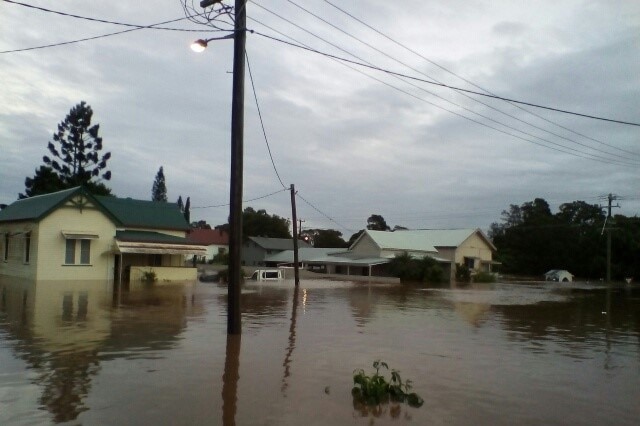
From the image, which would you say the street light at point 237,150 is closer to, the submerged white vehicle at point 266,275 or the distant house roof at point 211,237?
the submerged white vehicle at point 266,275

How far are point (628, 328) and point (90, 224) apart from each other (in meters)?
28.7

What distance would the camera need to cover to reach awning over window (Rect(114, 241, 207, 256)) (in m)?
35.1

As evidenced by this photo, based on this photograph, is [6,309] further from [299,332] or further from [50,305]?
[299,332]

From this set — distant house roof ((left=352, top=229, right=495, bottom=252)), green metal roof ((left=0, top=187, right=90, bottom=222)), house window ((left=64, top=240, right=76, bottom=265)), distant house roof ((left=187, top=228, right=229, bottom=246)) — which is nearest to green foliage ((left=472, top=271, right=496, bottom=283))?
distant house roof ((left=352, top=229, right=495, bottom=252))

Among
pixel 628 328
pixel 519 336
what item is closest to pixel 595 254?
pixel 628 328

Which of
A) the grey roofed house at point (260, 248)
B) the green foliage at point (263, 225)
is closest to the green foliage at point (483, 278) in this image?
the grey roofed house at point (260, 248)

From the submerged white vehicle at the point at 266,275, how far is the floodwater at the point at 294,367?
24658 millimetres

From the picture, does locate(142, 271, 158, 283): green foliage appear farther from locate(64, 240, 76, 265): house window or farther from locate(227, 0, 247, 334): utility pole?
locate(227, 0, 247, 334): utility pole

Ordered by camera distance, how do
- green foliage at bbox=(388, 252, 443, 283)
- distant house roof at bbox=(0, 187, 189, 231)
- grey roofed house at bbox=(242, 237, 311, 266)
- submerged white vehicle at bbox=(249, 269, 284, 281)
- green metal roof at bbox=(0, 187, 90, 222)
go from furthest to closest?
grey roofed house at bbox=(242, 237, 311, 266)
green foliage at bbox=(388, 252, 443, 283)
submerged white vehicle at bbox=(249, 269, 284, 281)
distant house roof at bbox=(0, 187, 189, 231)
green metal roof at bbox=(0, 187, 90, 222)

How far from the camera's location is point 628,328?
63.6 feet

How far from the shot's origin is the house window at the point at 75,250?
112 ft

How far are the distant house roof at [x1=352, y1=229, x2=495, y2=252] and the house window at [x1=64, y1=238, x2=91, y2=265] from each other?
36272 millimetres

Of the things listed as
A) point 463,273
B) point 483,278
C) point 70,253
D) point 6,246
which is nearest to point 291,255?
point 463,273

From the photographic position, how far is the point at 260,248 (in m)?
90.0
